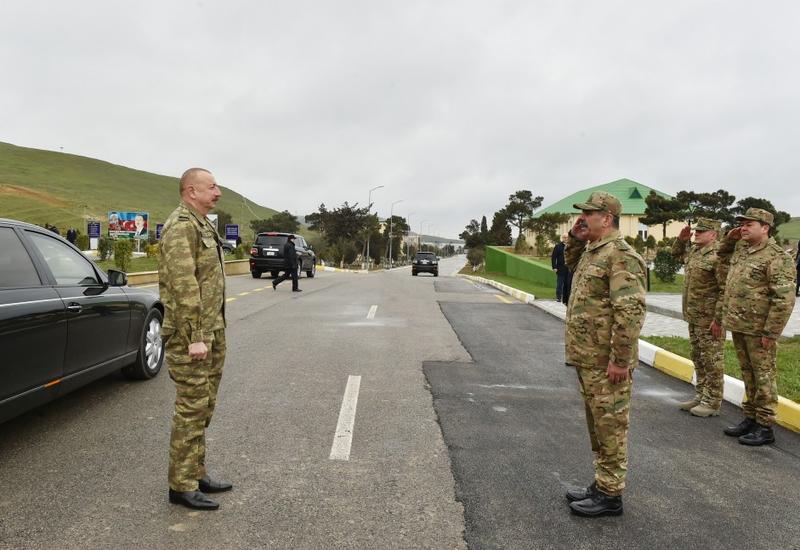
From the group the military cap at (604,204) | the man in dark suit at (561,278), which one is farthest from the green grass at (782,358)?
the man in dark suit at (561,278)

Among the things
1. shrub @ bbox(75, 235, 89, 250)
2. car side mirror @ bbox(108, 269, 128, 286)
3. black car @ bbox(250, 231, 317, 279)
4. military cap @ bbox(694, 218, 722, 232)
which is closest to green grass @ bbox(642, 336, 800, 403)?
military cap @ bbox(694, 218, 722, 232)

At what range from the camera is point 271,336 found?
916 centimetres

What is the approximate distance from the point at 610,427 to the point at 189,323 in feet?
8.20

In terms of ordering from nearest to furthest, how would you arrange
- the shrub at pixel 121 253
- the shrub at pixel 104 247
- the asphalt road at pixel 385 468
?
the asphalt road at pixel 385 468 → the shrub at pixel 121 253 → the shrub at pixel 104 247

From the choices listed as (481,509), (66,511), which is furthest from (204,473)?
(481,509)

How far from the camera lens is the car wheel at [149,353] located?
589 centimetres

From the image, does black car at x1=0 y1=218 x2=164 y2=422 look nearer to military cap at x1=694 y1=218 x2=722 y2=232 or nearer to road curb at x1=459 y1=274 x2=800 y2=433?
military cap at x1=694 y1=218 x2=722 y2=232

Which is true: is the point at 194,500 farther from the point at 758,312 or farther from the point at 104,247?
the point at 104,247

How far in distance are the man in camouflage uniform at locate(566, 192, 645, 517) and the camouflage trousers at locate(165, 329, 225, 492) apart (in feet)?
7.22

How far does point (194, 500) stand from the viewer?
326 cm

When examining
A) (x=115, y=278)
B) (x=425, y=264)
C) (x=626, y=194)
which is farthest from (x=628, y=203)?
(x=115, y=278)

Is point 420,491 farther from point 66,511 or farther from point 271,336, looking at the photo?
point 271,336

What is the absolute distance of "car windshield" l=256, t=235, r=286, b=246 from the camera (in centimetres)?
2406

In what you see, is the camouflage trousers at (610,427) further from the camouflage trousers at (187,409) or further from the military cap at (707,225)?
the military cap at (707,225)
